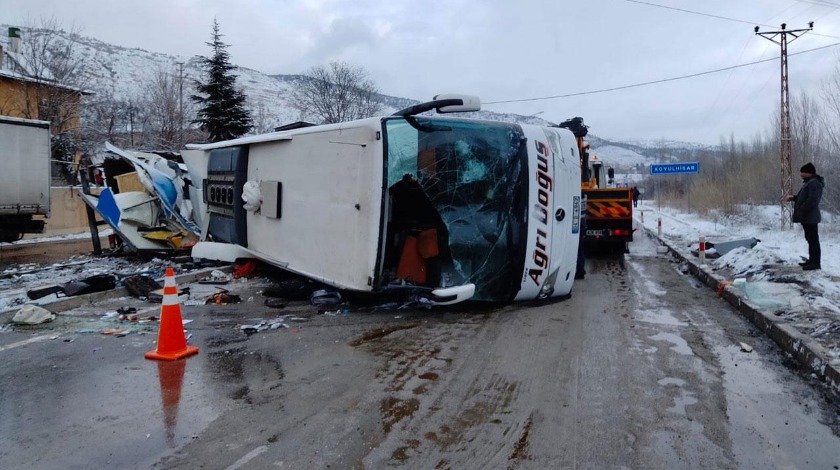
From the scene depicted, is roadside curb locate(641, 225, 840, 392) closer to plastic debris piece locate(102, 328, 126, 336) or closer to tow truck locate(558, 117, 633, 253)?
tow truck locate(558, 117, 633, 253)

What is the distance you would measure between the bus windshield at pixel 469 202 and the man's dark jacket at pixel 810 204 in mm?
5406

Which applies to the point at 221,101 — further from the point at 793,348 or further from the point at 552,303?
the point at 793,348

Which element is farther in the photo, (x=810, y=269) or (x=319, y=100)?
(x=319, y=100)

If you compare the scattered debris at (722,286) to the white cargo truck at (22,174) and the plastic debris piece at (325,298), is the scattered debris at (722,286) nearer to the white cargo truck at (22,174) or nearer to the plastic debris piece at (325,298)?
the plastic debris piece at (325,298)

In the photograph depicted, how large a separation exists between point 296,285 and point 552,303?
3604 millimetres

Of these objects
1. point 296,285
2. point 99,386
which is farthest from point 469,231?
point 99,386

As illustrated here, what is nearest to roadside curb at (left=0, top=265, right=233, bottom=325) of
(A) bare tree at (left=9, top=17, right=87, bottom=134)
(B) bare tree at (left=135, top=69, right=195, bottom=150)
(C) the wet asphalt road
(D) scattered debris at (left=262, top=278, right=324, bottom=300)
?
(C) the wet asphalt road

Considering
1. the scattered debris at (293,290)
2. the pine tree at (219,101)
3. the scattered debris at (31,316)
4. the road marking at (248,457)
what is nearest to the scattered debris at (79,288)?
the scattered debris at (31,316)

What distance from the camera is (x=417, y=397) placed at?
4.15m

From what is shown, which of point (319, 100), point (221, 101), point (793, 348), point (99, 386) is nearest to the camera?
point (99, 386)

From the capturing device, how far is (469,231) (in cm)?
673

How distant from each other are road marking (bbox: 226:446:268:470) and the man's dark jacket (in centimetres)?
908

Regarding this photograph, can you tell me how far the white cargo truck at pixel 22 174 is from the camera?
41.1ft

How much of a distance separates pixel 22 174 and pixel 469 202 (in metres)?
11.5
